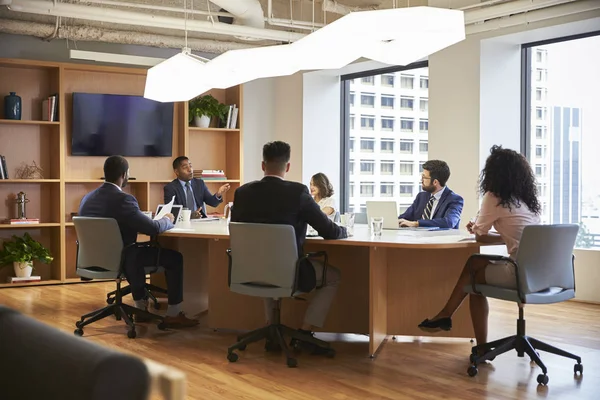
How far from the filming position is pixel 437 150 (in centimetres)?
807

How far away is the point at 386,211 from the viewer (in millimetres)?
5883

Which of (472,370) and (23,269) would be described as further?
(23,269)

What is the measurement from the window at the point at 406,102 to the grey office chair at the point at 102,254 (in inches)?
190

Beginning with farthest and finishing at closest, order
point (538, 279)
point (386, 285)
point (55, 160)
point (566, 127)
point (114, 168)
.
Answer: point (55, 160), point (566, 127), point (114, 168), point (386, 285), point (538, 279)

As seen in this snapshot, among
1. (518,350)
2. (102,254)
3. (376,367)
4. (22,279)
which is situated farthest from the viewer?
(22,279)

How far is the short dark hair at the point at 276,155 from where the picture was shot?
191 inches

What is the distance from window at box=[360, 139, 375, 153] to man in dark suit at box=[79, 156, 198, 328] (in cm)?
476

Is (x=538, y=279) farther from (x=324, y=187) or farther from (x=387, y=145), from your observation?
(x=387, y=145)

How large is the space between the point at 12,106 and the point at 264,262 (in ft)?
15.8

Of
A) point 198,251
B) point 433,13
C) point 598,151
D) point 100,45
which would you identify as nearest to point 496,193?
point 433,13

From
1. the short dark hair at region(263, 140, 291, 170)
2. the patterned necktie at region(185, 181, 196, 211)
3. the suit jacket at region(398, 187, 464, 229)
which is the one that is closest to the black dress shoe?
the short dark hair at region(263, 140, 291, 170)

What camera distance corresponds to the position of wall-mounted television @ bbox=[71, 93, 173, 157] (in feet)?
28.6

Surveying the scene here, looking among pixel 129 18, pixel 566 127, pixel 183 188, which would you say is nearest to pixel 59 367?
pixel 183 188

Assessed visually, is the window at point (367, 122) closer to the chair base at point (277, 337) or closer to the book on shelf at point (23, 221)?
the book on shelf at point (23, 221)
